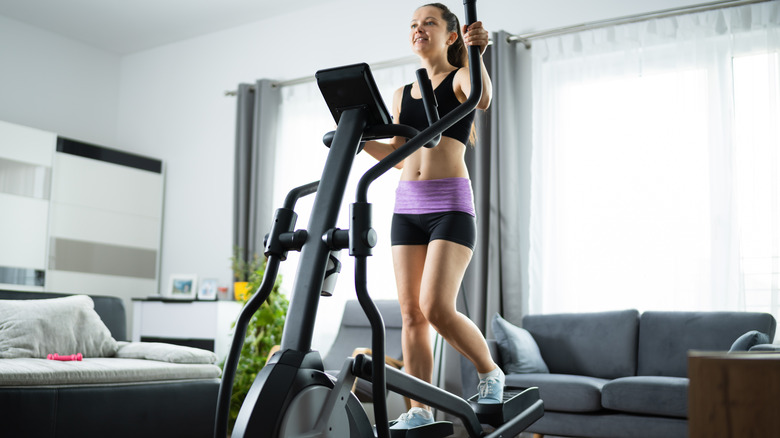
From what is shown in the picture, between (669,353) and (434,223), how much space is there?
2.08 meters

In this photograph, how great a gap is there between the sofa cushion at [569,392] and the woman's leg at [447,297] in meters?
1.27

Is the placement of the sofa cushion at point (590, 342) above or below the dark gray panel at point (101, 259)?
below

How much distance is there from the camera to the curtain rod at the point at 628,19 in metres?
3.95

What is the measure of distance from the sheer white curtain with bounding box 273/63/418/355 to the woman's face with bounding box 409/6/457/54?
2.68 m

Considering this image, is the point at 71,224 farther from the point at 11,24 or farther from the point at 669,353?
the point at 669,353

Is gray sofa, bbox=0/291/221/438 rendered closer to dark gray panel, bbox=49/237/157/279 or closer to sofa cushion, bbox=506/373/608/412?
sofa cushion, bbox=506/373/608/412

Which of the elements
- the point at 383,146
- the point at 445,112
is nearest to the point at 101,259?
the point at 383,146

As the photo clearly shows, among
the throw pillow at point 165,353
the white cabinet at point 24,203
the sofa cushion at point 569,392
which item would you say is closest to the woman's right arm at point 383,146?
the sofa cushion at point 569,392

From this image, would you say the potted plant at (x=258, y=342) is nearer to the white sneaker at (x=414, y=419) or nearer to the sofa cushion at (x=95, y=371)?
the sofa cushion at (x=95, y=371)

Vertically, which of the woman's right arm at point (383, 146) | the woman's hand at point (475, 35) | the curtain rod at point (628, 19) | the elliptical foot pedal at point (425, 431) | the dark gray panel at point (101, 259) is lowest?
the elliptical foot pedal at point (425, 431)

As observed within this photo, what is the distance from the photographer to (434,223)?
7.10 ft

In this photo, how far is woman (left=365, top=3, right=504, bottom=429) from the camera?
2.07 m

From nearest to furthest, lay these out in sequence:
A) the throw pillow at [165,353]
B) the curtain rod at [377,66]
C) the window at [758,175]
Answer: the throw pillow at [165,353]
the window at [758,175]
the curtain rod at [377,66]

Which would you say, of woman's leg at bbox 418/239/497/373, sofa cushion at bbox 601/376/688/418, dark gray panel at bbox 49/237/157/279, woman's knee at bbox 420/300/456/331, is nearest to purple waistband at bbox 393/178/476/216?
woman's leg at bbox 418/239/497/373
